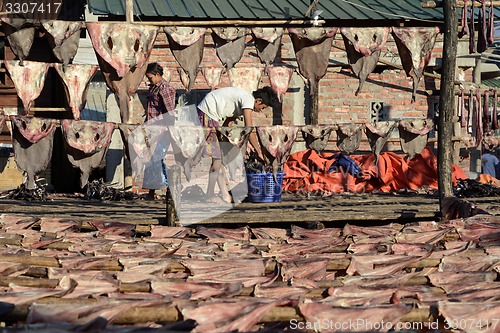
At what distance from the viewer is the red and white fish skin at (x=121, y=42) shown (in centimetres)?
837

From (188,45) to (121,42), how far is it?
2.25ft

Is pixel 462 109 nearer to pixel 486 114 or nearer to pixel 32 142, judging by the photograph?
pixel 486 114

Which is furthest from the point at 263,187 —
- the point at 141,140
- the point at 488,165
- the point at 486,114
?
the point at 488,165

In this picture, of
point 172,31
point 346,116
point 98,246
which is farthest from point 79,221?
point 346,116

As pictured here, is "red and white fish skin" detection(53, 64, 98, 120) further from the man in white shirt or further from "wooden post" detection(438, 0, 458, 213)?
"wooden post" detection(438, 0, 458, 213)

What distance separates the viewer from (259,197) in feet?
33.9

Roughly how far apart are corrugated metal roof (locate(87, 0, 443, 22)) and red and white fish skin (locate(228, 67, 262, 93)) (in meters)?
1.61

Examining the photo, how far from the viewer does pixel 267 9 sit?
45.7 ft

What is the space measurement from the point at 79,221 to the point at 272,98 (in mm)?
5625

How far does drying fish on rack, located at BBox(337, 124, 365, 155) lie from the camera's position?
9.31 meters

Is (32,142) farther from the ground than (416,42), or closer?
closer

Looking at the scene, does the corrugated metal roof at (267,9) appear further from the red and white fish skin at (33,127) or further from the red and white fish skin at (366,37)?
the red and white fish skin at (366,37)

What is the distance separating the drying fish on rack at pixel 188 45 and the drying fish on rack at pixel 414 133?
90.1 inches

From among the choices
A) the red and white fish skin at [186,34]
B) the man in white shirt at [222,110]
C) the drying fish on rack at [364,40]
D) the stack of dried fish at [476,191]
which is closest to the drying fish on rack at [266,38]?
the red and white fish skin at [186,34]
